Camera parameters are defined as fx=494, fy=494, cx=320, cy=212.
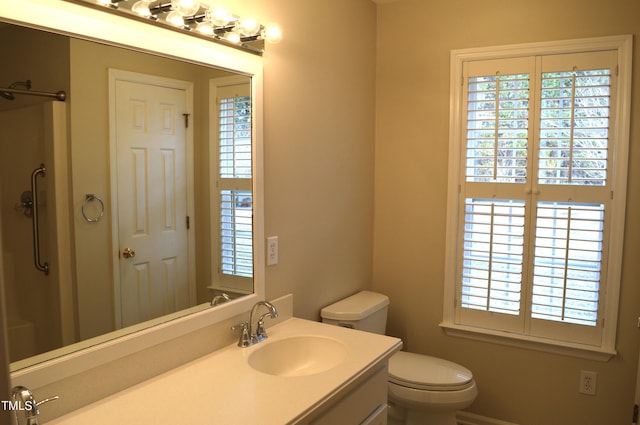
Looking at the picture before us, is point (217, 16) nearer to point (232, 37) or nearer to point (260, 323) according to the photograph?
point (232, 37)

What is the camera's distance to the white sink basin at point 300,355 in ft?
6.00

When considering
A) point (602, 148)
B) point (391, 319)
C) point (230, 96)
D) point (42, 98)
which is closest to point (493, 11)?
point (602, 148)

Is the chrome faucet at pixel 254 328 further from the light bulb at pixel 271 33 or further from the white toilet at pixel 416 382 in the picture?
the light bulb at pixel 271 33

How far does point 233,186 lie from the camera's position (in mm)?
1886

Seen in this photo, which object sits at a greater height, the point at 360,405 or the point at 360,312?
the point at 360,312

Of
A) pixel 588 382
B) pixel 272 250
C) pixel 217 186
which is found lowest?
pixel 588 382

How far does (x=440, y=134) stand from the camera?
110 inches

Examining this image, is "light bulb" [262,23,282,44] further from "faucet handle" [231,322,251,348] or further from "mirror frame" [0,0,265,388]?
"faucet handle" [231,322,251,348]

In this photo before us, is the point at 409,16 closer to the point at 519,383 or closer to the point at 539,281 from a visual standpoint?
the point at 539,281

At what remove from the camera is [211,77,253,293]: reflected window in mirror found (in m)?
1.81

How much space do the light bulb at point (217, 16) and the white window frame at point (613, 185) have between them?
150cm

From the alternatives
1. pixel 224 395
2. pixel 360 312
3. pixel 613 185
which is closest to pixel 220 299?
pixel 224 395

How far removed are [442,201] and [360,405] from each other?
144cm

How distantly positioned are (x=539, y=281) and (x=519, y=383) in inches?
23.4
